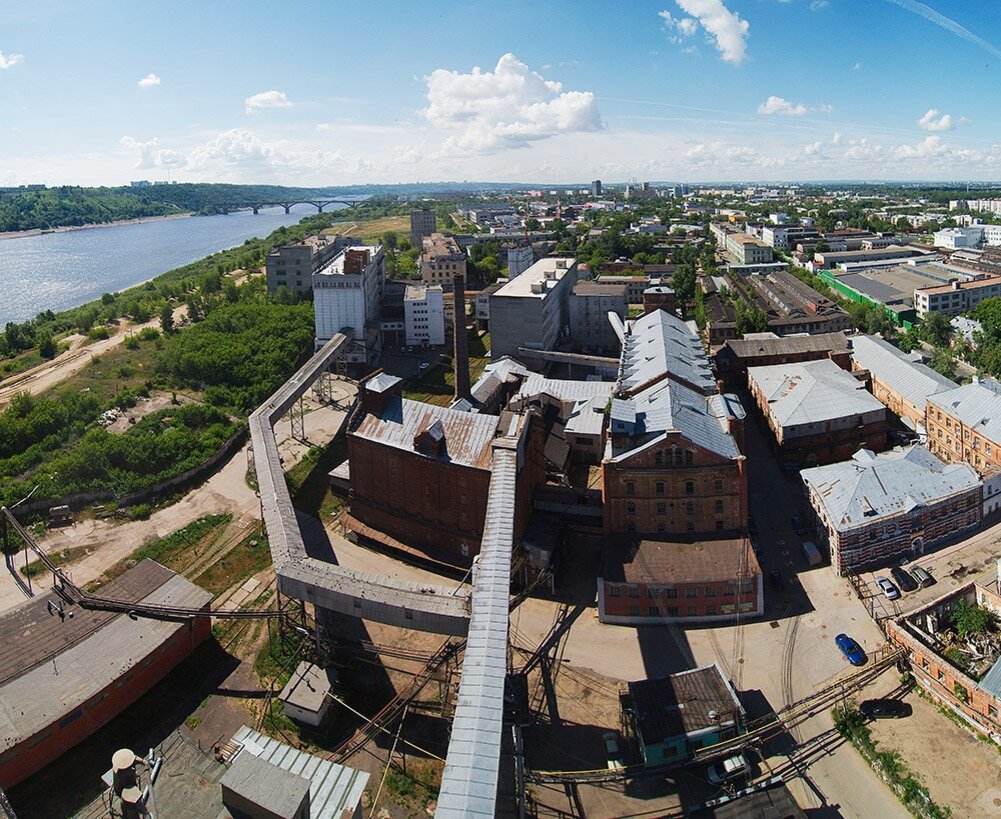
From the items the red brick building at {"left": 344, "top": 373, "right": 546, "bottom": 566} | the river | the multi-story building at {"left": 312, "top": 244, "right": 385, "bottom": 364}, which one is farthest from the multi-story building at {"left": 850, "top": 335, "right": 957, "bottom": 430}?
the river

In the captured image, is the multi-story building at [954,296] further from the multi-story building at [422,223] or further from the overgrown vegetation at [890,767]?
the multi-story building at [422,223]

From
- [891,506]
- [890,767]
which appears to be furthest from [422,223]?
[890,767]

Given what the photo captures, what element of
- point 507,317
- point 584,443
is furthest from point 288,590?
point 507,317

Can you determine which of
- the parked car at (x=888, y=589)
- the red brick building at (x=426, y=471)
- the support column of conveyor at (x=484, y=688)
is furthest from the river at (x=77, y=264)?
the parked car at (x=888, y=589)

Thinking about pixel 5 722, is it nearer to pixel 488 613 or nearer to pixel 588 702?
pixel 488 613

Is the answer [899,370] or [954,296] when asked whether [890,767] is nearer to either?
[899,370]

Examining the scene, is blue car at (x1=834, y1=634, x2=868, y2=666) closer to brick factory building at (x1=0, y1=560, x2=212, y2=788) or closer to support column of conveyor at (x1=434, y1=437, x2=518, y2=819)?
support column of conveyor at (x1=434, y1=437, x2=518, y2=819)
